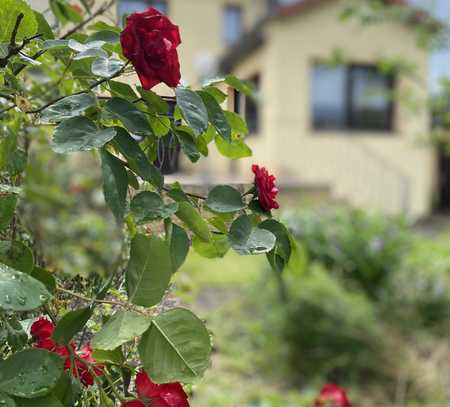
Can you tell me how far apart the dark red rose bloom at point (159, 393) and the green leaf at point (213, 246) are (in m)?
0.15

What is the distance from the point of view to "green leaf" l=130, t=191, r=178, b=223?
553 millimetres

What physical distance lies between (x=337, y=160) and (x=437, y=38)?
5.16 m

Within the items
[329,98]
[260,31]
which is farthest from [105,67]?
[329,98]

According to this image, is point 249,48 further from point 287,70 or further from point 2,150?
point 2,150

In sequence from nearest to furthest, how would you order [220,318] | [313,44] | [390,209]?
[220,318] < [390,209] < [313,44]

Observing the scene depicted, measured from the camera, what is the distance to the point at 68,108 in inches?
21.3

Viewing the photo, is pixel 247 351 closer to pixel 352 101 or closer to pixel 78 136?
pixel 78 136

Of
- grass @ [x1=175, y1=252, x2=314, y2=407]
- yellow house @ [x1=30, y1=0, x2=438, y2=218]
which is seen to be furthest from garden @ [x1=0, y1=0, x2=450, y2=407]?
yellow house @ [x1=30, y1=0, x2=438, y2=218]

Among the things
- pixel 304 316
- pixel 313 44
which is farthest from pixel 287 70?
pixel 304 316

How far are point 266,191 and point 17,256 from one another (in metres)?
0.26

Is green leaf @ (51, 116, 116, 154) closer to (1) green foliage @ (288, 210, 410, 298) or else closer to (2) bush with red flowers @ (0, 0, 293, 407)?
(2) bush with red flowers @ (0, 0, 293, 407)

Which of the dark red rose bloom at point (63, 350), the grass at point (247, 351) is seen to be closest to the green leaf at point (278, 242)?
the dark red rose bloom at point (63, 350)

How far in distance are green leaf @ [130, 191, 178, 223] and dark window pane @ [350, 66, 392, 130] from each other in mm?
10236

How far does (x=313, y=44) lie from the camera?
9.94 m
